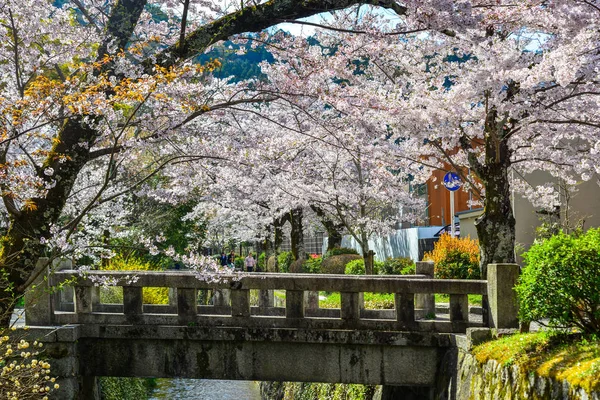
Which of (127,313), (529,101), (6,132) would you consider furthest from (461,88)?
(6,132)

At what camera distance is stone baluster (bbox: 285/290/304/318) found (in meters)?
11.2

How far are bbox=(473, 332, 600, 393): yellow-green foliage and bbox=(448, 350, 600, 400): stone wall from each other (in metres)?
0.07

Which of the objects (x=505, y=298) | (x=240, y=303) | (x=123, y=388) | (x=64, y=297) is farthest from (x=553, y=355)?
(x=123, y=388)

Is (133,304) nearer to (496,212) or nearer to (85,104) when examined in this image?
(85,104)

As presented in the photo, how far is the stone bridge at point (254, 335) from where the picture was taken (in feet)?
35.4

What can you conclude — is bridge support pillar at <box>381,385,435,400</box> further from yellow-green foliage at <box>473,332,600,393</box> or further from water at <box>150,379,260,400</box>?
water at <box>150,379,260,400</box>

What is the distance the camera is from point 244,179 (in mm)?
→ 20062

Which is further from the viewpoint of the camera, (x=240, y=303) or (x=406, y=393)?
(x=406, y=393)

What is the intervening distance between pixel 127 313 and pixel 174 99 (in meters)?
4.37

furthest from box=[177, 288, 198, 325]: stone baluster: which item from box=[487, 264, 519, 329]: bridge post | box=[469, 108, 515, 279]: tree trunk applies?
box=[469, 108, 515, 279]: tree trunk

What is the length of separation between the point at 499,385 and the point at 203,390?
14819 mm

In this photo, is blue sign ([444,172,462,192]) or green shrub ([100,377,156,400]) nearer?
green shrub ([100,377,156,400])

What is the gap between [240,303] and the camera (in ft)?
36.9

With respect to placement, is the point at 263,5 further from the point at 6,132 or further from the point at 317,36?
the point at 317,36
